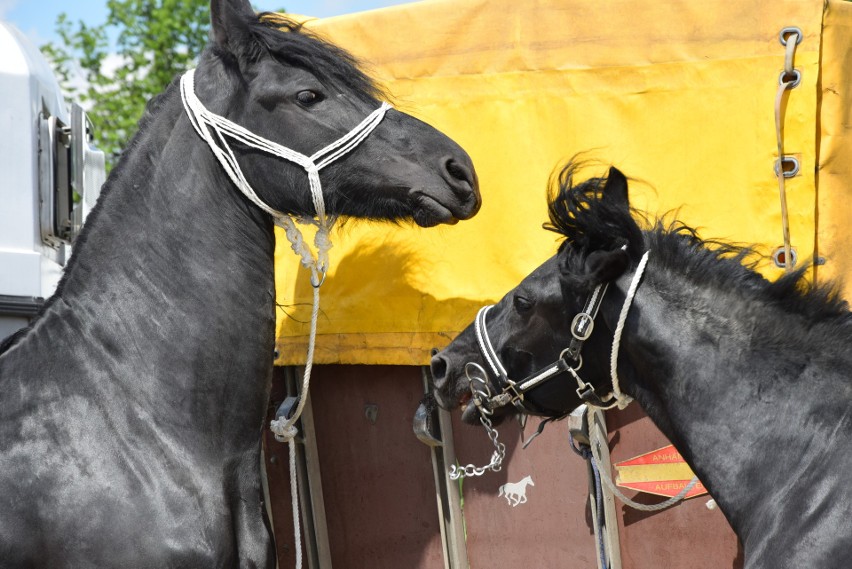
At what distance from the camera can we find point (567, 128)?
458cm

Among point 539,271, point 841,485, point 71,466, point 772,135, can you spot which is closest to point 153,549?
point 71,466

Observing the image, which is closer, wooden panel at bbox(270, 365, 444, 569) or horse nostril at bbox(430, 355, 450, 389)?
horse nostril at bbox(430, 355, 450, 389)

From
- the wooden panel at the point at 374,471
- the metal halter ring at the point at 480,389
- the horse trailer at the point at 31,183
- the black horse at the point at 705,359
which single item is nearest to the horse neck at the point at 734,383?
the black horse at the point at 705,359

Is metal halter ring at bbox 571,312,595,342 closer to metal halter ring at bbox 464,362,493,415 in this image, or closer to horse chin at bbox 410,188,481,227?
metal halter ring at bbox 464,362,493,415

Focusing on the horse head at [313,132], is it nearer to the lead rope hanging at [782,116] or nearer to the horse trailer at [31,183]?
the lead rope hanging at [782,116]

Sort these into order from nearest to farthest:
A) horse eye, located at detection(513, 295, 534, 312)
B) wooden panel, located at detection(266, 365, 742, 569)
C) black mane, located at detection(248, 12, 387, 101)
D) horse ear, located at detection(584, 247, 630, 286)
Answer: horse ear, located at detection(584, 247, 630, 286)
horse eye, located at detection(513, 295, 534, 312)
black mane, located at detection(248, 12, 387, 101)
wooden panel, located at detection(266, 365, 742, 569)

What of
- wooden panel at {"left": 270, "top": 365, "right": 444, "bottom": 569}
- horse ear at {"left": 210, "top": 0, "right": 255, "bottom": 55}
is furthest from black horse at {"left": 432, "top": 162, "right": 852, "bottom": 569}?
horse ear at {"left": 210, "top": 0, "right": 255, "bottom": 55}

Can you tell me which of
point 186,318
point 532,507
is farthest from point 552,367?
point 186,318

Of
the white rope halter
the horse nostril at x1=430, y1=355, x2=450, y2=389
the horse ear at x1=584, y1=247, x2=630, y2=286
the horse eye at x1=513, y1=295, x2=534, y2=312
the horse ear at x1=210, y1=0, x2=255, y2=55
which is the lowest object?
the horse nostril at x1=430, y1=355, x2=450, y2=389

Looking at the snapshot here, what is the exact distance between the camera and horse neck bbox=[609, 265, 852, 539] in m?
3.14

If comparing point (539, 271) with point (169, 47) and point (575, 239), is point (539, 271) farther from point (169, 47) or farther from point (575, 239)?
point (169, 47)

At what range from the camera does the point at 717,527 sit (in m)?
4.25

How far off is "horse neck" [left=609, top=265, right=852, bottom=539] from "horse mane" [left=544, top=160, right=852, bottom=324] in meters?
0.04

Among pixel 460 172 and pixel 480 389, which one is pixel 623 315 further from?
pixel 460 172
